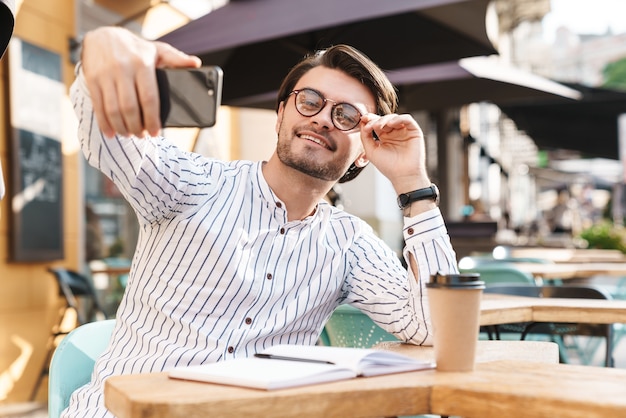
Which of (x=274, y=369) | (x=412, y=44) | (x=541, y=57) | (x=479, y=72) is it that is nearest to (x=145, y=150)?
(x=274, y=369)

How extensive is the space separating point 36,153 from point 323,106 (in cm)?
403

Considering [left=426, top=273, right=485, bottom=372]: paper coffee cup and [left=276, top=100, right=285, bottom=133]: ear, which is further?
[left=276, top=100, right=285, bottom=133]: ear

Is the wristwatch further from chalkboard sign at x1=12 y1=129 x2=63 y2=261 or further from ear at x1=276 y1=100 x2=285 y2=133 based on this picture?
chalkboard sign at x1=12 y1=129 x2=63 y2=261

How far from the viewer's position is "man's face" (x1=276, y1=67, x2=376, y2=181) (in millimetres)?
2029

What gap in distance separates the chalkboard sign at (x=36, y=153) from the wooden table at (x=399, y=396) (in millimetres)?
4484

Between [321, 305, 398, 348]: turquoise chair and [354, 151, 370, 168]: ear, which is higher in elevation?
[354, 151, 370, 168]: ear

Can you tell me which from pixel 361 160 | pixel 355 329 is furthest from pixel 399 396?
pixel 355 329

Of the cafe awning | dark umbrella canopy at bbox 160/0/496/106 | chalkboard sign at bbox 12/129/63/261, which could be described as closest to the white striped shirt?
dark umbrella canopy at bbox 160/0/496/106

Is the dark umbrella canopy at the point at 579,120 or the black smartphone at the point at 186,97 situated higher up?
the dark umbrella canopy at the point at 579,120

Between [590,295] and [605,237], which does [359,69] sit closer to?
[590,295]

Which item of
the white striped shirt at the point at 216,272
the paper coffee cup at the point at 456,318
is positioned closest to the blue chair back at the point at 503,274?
the white striped shirt at the point at 216,272

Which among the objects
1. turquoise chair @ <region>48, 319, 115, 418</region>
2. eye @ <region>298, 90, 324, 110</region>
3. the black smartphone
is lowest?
turquoise chair @ <region>48, 319, 115, 418</region>

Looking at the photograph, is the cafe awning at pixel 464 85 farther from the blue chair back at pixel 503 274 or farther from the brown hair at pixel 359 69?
the brown hair at pixel 359 69

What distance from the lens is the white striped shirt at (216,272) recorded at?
1791mm
